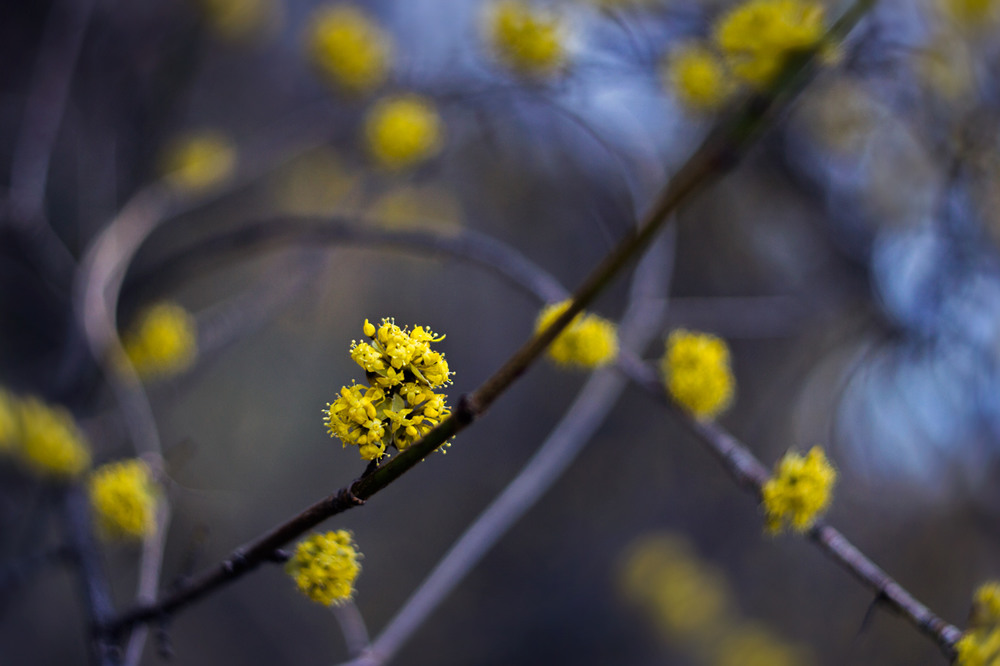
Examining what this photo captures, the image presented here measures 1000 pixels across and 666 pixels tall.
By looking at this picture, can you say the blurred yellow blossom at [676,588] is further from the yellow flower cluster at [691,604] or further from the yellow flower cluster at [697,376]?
the yellow flower cluster at [697,376]

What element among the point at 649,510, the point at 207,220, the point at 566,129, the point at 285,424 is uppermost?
the point at 207,220

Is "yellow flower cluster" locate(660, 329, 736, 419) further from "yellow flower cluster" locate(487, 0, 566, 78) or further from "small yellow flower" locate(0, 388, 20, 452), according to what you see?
"small yellow flower" locate(0, 388, 20, 452)

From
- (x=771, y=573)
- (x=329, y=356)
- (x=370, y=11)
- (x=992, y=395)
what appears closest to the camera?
(x=992, y=395)

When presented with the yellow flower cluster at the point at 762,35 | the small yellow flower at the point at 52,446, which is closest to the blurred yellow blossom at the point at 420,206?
the yellow flower cluster at the point at 762,35

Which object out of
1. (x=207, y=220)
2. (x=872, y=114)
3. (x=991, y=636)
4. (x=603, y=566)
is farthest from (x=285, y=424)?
(x=991, y=636)

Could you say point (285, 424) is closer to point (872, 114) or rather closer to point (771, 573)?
point (771, 573)

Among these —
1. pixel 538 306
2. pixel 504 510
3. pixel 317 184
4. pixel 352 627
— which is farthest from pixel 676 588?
pixel 317 184

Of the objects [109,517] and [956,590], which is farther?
[956,590]
